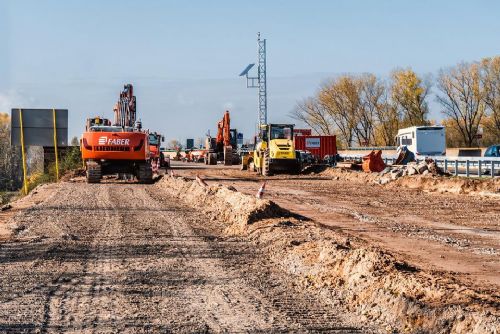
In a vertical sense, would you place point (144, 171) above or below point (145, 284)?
above

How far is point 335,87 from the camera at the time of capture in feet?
324

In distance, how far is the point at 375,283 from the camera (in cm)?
883

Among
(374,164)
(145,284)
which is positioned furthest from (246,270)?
(374,164)

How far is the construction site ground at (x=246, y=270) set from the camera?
754 cm

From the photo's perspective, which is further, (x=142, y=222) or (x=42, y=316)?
(x=142, y=222)

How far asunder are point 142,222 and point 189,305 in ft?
28.5

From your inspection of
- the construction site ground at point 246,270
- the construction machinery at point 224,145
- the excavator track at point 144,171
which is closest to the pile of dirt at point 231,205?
the construction site ground at point 246,270

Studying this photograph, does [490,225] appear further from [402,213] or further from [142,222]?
[142,222]

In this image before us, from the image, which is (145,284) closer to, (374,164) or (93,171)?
(93,171)

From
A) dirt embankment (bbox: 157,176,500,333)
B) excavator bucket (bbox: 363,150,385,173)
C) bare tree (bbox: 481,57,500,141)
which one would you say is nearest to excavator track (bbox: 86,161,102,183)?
excavator bucket (bbox: 363,150,385,173)

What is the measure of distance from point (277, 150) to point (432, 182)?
12.1m

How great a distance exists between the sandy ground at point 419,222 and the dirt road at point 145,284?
7.54ft

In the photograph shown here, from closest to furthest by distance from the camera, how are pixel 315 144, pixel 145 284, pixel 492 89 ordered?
pixel 145 284, pixel 315 144, pixel 492 89

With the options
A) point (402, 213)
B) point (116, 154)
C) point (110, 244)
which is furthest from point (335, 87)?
point (110, 244)
